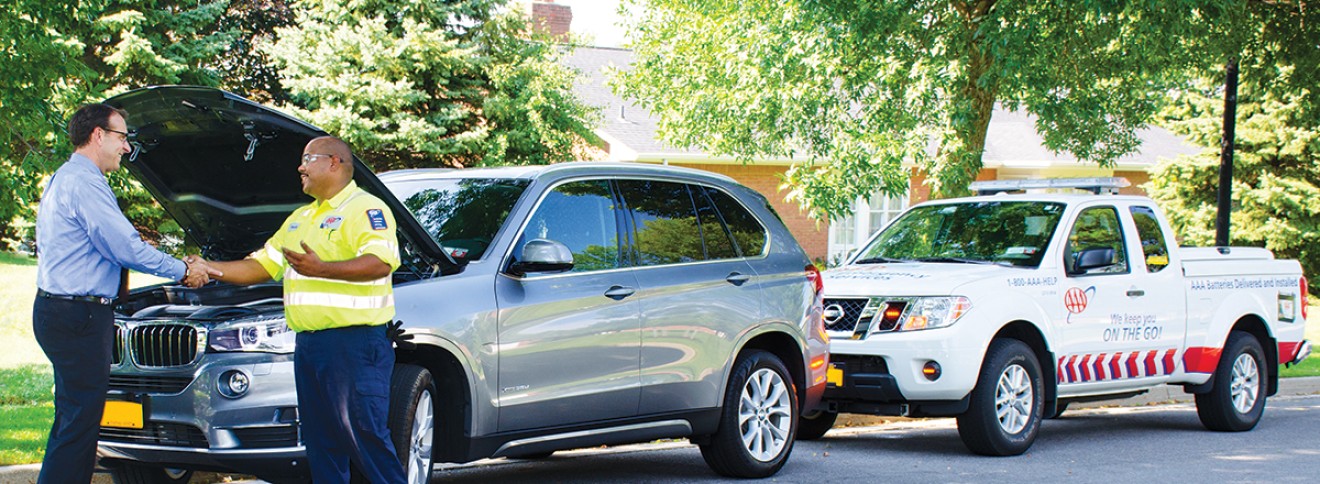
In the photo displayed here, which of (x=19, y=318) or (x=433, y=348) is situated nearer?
(x=433, y=348)

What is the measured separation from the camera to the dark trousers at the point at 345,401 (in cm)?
592

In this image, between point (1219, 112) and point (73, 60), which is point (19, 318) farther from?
point (1219, 112)

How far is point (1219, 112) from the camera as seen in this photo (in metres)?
32.8

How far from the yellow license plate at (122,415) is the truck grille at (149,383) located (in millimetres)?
78

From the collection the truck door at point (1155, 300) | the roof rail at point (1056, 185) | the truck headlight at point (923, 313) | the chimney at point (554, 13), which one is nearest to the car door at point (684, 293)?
the truck headlight at point (923, 313)

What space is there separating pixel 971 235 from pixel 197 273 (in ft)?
20.9

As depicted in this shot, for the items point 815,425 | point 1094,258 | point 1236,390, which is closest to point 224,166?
point 815,425

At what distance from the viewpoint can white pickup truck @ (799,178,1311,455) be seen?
9.50 m

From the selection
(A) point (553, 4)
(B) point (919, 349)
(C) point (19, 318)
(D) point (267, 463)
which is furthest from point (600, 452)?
(A) point (553, 4)

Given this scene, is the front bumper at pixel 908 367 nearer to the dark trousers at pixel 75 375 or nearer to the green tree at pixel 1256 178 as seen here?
the dark trousers at pixel 75 375

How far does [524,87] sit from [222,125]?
19363mm

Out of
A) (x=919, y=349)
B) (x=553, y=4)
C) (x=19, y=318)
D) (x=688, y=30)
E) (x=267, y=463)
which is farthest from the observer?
(x=553, y=4)

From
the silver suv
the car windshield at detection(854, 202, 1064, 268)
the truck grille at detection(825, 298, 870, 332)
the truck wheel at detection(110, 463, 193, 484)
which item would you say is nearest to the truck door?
the car windshield at detection(854, 202, 1064, 268)

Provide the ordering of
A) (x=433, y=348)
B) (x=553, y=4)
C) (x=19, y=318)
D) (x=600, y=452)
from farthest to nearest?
1. (x=553, y=4)
2. (x=19, y=318)
3. (x=600, y=452)
4. (x=433, y=348)
